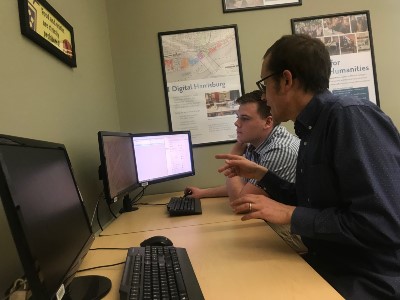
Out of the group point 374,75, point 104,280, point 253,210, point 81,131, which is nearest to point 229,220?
point 253,210

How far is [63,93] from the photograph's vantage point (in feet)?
4.93

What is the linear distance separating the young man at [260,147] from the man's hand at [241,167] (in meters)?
0.14

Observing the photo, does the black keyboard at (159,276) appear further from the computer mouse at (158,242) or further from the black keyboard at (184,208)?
the black keyboard at (184,208)

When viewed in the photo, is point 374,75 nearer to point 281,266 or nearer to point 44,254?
point 281,266

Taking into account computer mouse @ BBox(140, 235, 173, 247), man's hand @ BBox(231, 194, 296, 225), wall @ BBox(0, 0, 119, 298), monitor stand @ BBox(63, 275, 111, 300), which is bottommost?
monitor stand @ BBox(63, 275, 111, 300)

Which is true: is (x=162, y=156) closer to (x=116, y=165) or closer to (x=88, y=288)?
(x=116, y=165)

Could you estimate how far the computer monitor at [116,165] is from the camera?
5.05 ft

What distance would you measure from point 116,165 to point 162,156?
534mm

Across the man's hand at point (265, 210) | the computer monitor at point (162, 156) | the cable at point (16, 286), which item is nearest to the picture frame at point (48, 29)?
the computer monitor at point (162, 156)

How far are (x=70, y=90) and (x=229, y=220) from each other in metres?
0.95

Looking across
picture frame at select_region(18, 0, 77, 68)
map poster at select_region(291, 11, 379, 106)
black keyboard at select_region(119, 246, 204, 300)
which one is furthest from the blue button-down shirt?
map poster at select_region(291, 11, 379, 106)

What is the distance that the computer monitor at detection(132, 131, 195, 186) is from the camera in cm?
206

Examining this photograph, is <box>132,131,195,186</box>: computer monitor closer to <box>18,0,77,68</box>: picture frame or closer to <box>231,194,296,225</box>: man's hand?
<box>18,0,77,68</box>: picture frame

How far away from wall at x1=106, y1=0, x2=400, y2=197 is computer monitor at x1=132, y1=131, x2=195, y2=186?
239 millimetres
